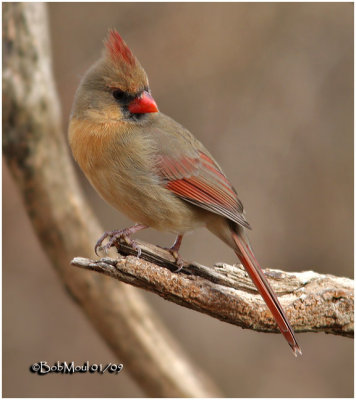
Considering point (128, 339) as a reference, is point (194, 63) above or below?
above

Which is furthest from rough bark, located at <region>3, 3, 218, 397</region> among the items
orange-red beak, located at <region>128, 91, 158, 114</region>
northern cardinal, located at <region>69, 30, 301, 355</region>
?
orange-red beak, located at <region>128, 91, 158, 114</region>

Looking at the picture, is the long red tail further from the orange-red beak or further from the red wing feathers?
the orange-red beak

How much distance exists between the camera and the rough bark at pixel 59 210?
465 cm

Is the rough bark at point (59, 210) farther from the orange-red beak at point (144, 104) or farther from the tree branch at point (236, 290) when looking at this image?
the tree branch at point (236, 290)

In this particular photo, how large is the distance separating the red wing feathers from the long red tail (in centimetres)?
22

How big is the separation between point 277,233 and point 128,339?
2834mm

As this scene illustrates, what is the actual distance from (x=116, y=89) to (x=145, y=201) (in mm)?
751

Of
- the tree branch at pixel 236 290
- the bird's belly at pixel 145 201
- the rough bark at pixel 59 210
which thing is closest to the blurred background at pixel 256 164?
the rough bark at pixel 59 210

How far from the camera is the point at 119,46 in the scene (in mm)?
3895

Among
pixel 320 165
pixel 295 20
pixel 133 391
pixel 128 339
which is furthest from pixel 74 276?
pixel 295 20

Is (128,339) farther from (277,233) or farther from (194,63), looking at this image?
(194,63)

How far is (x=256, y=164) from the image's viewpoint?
7273 millimetres

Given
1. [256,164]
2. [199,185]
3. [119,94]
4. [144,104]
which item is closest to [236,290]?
[199,185]

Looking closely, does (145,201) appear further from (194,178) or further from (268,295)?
(268,295)
